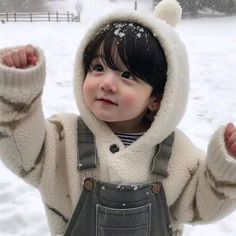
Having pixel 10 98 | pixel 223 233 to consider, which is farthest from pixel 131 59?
pixel 223 233

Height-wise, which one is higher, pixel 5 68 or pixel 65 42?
pixel 5 68

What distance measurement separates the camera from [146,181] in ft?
4.81

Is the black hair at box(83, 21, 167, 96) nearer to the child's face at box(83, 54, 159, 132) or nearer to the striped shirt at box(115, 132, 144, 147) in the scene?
the child's face at box(83, 54, 159, 132)

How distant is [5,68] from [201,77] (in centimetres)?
637

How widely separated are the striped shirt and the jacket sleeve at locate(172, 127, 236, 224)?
0.19 meters

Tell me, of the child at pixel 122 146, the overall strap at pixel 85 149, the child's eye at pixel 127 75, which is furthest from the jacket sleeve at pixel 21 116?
the child's eye at pixel 127 75

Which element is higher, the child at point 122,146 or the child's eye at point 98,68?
the child's eye at point 98,68

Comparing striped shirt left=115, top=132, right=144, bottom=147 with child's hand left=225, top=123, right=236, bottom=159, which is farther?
striped shirt left=115, top=132, right=144, bottom=147

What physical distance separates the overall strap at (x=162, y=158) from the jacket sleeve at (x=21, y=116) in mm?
364

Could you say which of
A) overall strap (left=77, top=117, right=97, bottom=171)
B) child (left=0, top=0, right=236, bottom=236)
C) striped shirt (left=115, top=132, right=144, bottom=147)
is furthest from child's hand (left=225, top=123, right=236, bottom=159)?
overall strap (left=77, top=117, right=97, bottom=171)

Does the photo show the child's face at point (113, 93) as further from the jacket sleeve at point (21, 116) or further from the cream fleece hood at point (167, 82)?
the jacket sleeve at point (21, 116)

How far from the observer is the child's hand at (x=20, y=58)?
1279 mm

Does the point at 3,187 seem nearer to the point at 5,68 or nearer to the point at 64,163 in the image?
the point at 64,163

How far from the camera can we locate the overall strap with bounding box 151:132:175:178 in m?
1.46
